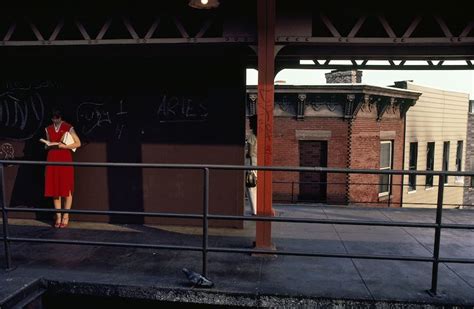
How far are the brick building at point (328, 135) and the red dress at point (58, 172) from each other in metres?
9.40

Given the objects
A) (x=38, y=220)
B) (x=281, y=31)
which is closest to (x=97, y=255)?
(x=38, y=220)

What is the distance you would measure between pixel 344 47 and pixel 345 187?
10.1m

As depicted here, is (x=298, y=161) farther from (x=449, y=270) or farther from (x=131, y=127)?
(x=449, y=270)

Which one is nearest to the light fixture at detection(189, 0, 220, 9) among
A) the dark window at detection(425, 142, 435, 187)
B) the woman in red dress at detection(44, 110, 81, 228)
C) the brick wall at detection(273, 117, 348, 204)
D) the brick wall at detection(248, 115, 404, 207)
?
the woman in red dress at detection(44, 110, 81, 228)

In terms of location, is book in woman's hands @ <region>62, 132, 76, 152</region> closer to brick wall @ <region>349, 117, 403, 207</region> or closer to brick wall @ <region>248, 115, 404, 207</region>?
brick wall @ <region>248, 115, 404, 207</region>

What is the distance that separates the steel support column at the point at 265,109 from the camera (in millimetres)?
4531

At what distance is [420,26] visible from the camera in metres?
5.60

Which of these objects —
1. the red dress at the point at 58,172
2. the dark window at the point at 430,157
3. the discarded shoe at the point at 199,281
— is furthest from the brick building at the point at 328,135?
the discarded shoe at the point at 199,281

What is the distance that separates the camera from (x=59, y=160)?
5715 mm

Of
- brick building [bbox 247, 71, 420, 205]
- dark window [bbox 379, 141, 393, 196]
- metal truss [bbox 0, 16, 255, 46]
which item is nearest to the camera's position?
metal truss [bbox 0, 16, 255, 46]

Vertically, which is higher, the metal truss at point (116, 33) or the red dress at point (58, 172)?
the metal truss at point (116, 33)

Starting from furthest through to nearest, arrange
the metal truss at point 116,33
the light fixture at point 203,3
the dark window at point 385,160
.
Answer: the dark window at point 385,160 < the metal truss at point 116,33 < the light fixture at point 203,3

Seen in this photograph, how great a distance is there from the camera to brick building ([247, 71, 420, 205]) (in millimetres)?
14172

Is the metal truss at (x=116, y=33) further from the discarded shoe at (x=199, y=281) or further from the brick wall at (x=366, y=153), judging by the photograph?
the brick wall at (x=366, y=153)
